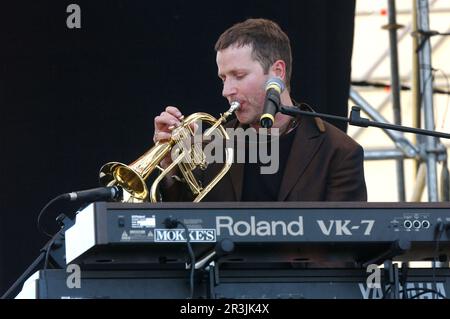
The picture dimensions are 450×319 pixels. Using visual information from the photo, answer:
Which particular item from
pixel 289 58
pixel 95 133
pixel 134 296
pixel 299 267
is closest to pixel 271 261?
pixel 299 267

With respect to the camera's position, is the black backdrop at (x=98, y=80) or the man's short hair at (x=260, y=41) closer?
the man's short hair at (x=260, y=41)

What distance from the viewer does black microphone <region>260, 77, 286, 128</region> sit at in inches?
140

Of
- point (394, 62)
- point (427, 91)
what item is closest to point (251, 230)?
point (427, 91)

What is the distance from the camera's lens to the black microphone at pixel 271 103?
11.7 ft

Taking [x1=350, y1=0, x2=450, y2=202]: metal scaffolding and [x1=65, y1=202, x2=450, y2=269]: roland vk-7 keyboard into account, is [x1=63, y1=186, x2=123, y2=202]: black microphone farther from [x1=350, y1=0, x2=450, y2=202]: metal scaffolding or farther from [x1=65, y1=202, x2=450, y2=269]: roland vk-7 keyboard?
[x1=350, y1=0, x2=450, y2=202]: metal scaffolding

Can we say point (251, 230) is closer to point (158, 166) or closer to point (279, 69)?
point (158, 166)

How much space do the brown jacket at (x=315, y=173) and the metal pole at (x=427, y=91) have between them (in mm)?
2228

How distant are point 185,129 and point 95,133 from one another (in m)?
1.99

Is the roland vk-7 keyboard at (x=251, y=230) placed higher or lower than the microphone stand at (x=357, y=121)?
lower

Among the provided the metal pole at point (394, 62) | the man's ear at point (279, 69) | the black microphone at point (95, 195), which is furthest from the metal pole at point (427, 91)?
the black microphone at point (95, 195)

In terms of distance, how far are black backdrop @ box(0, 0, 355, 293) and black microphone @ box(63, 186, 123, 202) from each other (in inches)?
89.6

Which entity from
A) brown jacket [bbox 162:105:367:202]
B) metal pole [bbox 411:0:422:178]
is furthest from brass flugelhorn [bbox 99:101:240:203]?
metal pole [bbox 411:0:422:178]

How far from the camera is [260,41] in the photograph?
4.69 meters

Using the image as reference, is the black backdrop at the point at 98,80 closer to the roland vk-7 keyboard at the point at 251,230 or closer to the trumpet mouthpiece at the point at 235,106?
the trumpet mouthpiece at the point at 235,106
